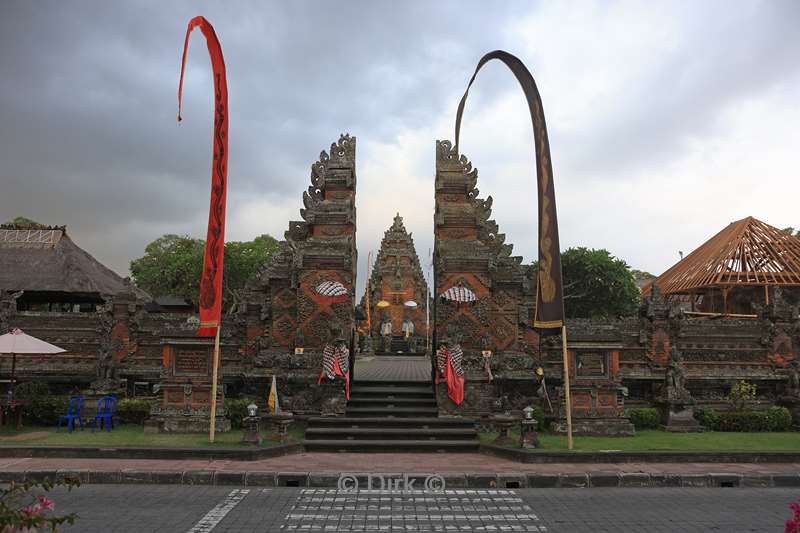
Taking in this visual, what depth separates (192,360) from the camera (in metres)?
13.2

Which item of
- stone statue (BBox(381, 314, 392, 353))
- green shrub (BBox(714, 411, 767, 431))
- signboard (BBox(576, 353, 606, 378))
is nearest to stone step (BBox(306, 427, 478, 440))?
signboard (BBox(576, 353, 606, 378))

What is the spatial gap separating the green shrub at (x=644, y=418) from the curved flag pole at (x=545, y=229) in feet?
12.8

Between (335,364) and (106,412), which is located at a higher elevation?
(335,364)

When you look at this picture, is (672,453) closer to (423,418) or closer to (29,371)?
(423,418)

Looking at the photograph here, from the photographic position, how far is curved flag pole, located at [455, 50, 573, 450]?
11273 millimetres

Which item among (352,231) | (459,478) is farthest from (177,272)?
(459,478)

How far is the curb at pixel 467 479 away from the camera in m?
9.33

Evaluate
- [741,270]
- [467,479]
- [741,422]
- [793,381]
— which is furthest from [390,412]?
[741,270]

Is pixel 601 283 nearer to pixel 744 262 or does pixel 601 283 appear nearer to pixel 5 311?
pixel 744 262

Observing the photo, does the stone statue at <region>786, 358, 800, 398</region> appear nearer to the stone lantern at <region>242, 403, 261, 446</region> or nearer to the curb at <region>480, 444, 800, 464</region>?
the curb at <region>480, 444, 800, 464</region>

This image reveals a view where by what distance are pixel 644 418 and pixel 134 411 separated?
13096 mm

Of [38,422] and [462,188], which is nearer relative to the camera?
[38,422]

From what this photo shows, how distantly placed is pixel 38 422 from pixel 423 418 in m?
9.73

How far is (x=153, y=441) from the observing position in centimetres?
1161
